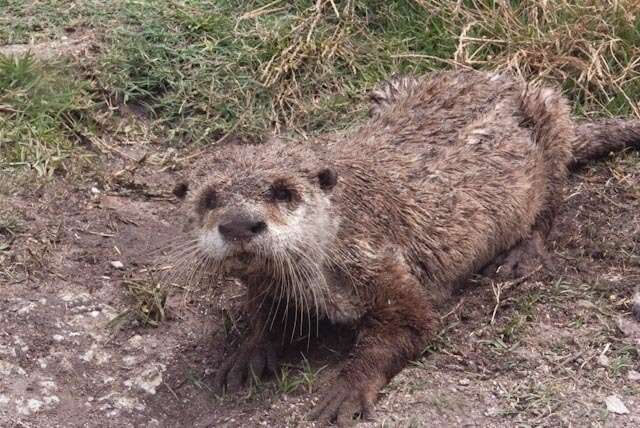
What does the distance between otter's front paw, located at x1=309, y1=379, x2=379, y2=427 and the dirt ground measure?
0.05m

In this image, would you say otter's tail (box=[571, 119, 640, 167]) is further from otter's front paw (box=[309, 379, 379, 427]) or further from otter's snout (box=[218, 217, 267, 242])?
otter's snout (box=[218, 217, 267, 242])

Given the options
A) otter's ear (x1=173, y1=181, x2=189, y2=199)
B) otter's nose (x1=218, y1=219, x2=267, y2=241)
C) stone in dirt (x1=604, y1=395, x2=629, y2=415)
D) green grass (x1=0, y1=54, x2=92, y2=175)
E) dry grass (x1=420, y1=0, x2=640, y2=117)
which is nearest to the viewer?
otter's nose (x1=218, y1=219, x2=267, y2=241)

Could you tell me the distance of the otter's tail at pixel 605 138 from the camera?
545 cm

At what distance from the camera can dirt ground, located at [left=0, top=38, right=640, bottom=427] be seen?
3836 mm

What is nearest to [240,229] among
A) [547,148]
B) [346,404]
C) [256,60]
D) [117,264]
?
[346,404]

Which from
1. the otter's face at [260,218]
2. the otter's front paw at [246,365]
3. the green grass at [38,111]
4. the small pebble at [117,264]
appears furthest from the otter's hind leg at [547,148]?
the green grass at [38,111]

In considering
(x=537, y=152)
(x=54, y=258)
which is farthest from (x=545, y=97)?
(x=54, y=258)

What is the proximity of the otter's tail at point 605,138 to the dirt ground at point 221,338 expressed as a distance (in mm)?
205

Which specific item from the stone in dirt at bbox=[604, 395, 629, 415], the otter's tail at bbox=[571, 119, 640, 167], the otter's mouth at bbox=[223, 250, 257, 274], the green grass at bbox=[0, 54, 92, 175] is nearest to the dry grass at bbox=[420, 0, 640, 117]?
the otter's tail at bbox=[571, 119, 640, 167]

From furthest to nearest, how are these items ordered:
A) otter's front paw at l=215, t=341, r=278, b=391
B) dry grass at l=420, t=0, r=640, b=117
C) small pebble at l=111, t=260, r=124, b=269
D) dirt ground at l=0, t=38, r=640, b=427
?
dry grass at l=420, t=0, r=640, b=117
small pebble at l=111, t=260, r=124, b=269
otter's front paw at l=215, t=341, r=278, b=391
dirt ground at l=0, t=38, r=640, b=427

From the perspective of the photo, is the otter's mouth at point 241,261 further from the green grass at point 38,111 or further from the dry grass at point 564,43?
the dry grass at point 564,43

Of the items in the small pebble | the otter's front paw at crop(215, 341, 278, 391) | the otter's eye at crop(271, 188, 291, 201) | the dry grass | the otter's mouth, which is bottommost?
the otter's front paw at crop(215, 341, 278, 391)

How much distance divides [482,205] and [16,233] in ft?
6.64

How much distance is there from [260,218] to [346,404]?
2.49 feet
